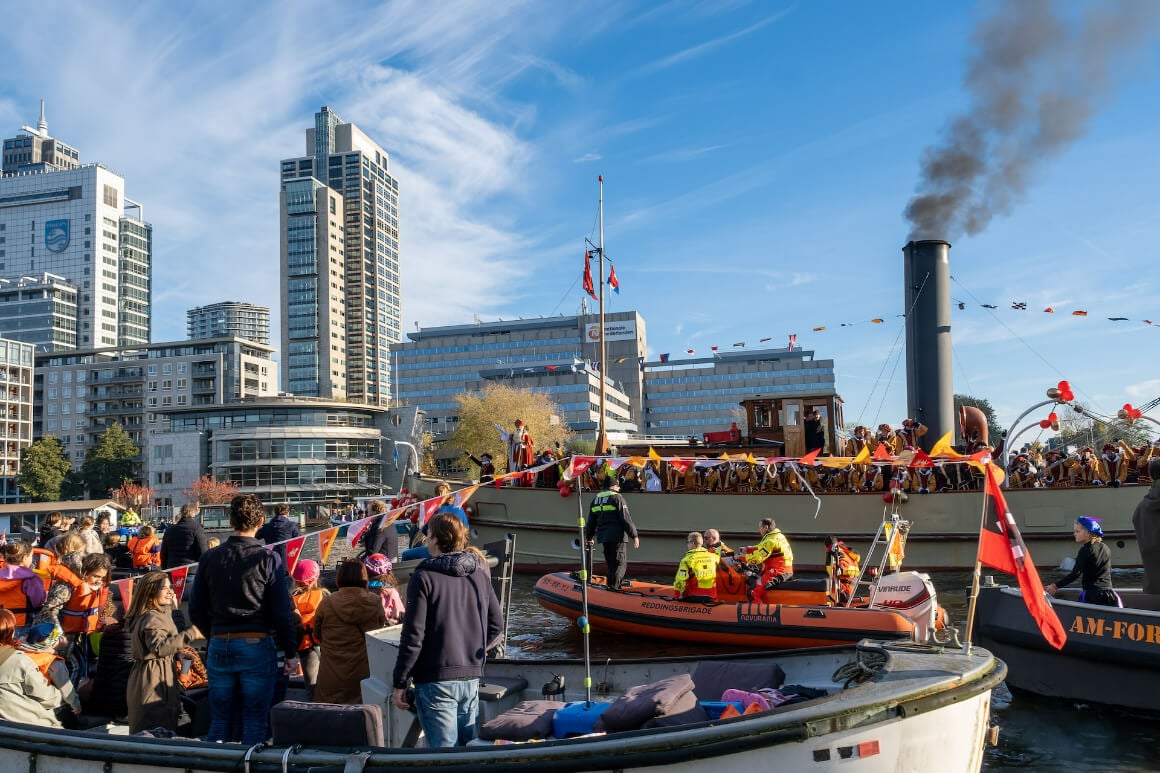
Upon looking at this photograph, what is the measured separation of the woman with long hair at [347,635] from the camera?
19.8 ft

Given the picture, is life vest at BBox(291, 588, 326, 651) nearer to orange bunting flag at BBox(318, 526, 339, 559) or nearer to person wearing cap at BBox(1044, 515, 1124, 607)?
orange bunting flag at BBox(318, 526, 339, 559)

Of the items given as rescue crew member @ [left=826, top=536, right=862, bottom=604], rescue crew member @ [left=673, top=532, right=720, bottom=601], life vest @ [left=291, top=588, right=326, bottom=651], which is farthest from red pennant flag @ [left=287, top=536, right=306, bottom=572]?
rescue crew member @ [left=826, top=536, right=862, bottom=604]

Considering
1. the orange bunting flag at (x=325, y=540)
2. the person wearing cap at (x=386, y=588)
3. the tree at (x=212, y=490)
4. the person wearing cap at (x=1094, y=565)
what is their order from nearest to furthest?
the person wearing cap at (x=386, y=588) < the person wearing cap at (x=1094, y=565) < the orange bunting flag at (x=325, y=540) < the tree at (x=212, y=490)

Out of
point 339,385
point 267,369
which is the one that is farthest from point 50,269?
point 267,369

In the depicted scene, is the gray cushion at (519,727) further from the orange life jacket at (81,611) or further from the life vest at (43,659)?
the orange life jacket at (81,611)

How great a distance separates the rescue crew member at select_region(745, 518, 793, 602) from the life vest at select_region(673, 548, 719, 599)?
0.58 metres

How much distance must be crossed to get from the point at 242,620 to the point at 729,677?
331 centimetres

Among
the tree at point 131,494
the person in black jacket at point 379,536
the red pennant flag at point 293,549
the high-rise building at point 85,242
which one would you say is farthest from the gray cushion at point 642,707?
the high-rise building at point 85,242

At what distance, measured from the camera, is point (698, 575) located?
11.6 m

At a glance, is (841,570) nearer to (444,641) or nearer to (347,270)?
(444,641)

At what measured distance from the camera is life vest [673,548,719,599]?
11.6 m

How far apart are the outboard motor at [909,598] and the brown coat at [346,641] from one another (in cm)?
667

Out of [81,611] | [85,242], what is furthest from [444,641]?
[85,242]

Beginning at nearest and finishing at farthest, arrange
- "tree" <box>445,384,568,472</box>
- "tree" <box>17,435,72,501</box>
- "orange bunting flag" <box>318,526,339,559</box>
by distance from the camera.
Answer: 1. "orange bunting flag" <box>318,526,339,559</box>
2. "tree" <box>445,384,568,472</box>
3. "tree" <box>17,435,72,501</box>
